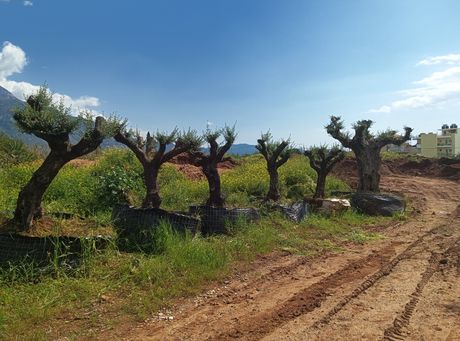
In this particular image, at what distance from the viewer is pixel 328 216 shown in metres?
10.5

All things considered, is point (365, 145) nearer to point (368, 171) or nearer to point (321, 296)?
point (368, 171)

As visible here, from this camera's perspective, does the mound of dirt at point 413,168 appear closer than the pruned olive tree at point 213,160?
No

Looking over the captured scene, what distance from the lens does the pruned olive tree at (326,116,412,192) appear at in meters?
15.0

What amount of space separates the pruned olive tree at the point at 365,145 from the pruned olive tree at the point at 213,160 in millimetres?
7731

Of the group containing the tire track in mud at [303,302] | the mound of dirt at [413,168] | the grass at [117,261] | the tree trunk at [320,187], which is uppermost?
the mound of dirt at [413,168]

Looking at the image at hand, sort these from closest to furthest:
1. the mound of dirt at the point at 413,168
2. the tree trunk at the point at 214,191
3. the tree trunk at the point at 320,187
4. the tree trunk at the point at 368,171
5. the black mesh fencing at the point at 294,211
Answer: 1. the tree trunk at the point at 214,191
2. the black mesh fencing at the point at 294,211
3. the tree trunk at the point at 320,187
4. the tree trunk at the point at 368,171
5. the mound of dirt at the point at 413,168

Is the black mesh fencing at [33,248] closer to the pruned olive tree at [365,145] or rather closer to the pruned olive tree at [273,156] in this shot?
the pruned olive tree at [273,156]

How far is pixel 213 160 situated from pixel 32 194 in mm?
3638

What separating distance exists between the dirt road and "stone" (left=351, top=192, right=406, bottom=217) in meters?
4.54

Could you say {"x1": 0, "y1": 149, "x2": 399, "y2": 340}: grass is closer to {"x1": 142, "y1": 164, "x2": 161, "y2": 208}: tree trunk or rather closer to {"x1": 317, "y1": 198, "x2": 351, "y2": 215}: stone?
{"x1": 317, "y1": 198, "x2": 351, "y2": 215}: stone

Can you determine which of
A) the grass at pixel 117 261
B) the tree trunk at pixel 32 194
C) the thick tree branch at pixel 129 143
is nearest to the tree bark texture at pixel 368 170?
the grass at pixel 117 261

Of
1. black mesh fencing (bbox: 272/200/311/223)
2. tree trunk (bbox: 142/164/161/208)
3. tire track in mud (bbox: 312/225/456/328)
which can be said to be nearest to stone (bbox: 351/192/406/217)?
black mesh fencing (bbox: 272/200/311/223)

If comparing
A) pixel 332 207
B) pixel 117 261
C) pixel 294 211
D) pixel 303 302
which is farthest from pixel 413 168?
pixel 117 261

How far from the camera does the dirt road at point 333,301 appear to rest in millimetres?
3895
